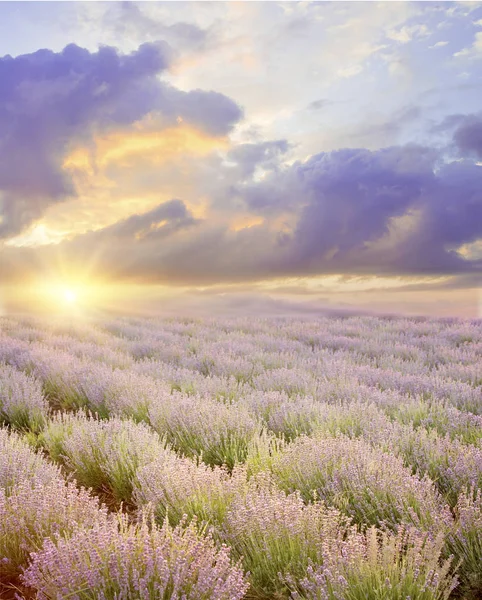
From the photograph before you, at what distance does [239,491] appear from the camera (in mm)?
2842

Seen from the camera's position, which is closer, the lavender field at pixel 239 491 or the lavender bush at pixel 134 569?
the lavender bush at pixel 134 569

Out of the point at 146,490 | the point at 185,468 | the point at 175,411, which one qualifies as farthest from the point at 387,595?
the point at 175,411

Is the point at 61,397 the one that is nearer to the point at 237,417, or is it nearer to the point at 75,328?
the point at 237,417

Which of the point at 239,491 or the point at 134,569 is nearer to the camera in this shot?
the point at 134,569

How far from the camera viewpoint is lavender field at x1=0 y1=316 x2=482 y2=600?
2057 mm

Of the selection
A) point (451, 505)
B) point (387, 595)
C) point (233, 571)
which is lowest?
point (451, 505)

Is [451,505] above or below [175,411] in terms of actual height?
below

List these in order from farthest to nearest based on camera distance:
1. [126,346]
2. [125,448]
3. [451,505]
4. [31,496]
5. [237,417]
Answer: [126,346] → [237,417] → [125,448] → [451,505] → [31,496]

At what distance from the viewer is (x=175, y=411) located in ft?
14.8

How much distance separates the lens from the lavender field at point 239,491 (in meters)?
2.06

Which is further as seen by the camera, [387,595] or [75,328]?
[75,328]

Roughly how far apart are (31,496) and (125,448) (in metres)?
1.00

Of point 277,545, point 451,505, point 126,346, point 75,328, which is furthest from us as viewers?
point 75,328

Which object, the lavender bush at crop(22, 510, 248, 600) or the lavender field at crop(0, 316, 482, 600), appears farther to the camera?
the lavender field at crop(0, 316, 482, 600)
